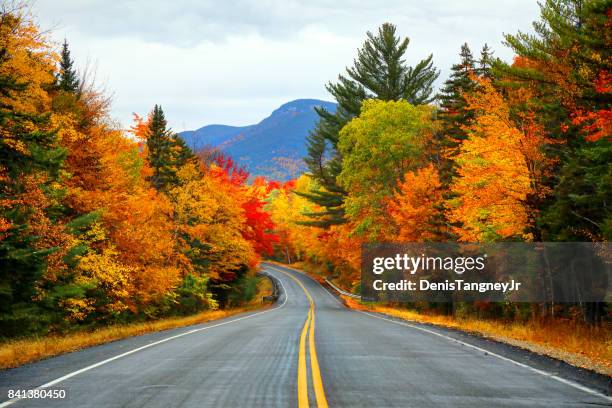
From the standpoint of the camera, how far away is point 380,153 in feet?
147

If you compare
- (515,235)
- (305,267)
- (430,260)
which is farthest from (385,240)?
(305,267)

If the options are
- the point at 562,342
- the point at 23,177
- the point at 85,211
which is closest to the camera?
the point at 562,342

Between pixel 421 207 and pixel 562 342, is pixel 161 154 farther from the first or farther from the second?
pixel 562 342

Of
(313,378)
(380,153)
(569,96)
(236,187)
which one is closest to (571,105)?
(569,96)

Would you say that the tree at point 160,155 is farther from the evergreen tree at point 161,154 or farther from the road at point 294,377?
the road at point 294,377

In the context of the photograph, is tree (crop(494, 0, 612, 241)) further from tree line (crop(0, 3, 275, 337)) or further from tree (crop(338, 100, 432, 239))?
tree (crop(338, 100, 432, 239))

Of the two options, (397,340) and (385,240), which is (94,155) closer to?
(397,340)

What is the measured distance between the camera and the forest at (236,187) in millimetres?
19406

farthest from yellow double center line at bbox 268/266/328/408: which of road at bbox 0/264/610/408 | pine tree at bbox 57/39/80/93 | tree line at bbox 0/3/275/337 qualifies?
pine tree at bbox 57/39/80/93

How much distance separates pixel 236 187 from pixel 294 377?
152 feet

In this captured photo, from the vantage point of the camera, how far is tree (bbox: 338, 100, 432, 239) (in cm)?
4384

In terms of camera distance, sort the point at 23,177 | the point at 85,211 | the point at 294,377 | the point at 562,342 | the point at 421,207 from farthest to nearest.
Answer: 1. the point at 421,207
2. the point at 85,211
3. the point at 23,177
4. the point at 562,342
5. the point at 294,377

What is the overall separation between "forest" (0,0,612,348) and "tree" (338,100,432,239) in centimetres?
12

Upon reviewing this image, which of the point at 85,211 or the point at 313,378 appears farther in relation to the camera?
the point at 85,211
